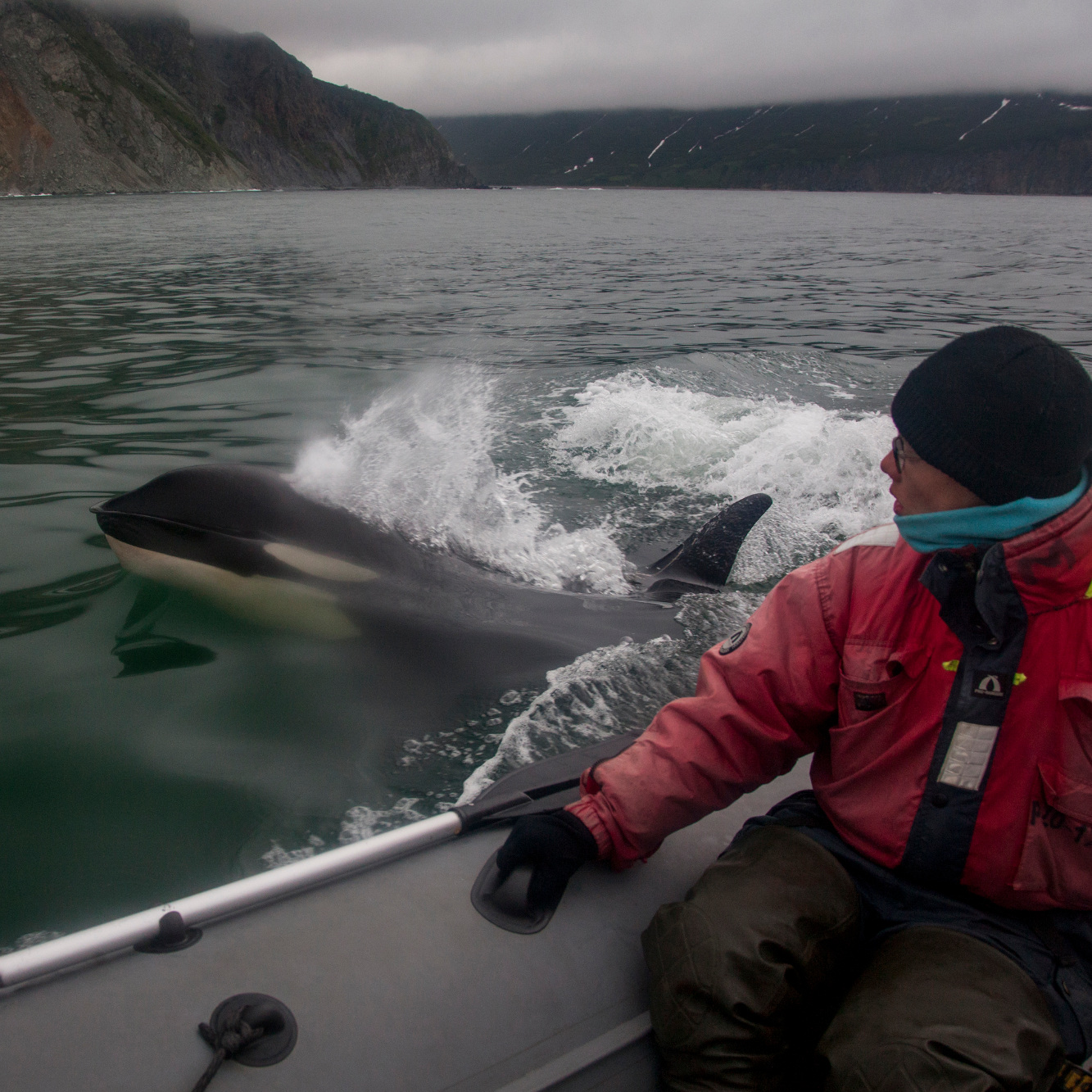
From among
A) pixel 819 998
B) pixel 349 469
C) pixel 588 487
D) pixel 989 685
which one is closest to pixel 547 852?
pixel 819 998

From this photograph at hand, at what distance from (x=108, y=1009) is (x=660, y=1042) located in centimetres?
136

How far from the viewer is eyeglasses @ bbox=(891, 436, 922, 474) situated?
241 centimetres

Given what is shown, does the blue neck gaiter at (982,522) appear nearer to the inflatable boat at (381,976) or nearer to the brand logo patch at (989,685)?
the brand logo patch at (989,685)

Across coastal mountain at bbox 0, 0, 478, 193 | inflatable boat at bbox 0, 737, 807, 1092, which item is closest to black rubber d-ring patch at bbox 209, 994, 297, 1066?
inflatable boat at bbox 0, 737, 807, 1092

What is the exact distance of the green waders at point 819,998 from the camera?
195 centimetres

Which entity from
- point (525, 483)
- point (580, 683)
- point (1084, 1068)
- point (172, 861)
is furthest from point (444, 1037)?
point (525, 483)

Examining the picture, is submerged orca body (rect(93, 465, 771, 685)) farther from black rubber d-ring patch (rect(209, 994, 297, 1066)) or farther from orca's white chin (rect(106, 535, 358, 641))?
black rubber d-ring patch (rect(209, 994, 297, 1066))

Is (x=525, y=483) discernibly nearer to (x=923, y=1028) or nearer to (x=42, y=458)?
(x=42, y=458)

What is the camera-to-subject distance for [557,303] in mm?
20188

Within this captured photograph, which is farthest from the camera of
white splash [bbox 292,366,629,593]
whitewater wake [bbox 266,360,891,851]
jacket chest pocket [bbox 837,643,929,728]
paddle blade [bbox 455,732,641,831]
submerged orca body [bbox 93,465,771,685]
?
white splash [bbox 292,366,629,593]

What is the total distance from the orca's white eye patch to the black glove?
277 cm

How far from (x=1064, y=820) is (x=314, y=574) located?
3.92m

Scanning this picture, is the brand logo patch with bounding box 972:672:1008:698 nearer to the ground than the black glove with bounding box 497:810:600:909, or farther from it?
farther from it

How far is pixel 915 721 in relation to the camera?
2441mm
